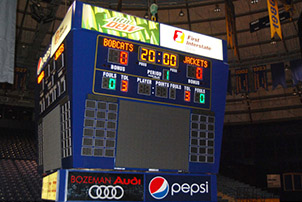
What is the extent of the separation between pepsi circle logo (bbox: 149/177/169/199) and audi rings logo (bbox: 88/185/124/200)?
981 mm

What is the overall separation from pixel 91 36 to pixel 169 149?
4247 mm

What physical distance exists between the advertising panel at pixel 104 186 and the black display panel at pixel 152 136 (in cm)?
43


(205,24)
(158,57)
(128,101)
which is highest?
(205,24)

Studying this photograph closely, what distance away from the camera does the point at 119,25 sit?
10.4 m

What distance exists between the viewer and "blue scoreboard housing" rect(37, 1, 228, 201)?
9531 millimetres

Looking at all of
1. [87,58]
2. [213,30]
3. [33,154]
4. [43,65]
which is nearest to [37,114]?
[43,65]

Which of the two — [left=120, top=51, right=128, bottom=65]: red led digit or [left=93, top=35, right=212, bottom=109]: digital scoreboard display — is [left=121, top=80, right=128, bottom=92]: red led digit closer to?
[left=93, top=35, right=212, bottom=109]: digital scoreboard display

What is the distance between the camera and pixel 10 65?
971 centimetres

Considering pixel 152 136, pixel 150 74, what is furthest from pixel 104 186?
pixel 150 74

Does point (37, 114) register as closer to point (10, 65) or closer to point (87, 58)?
point (10, 65)

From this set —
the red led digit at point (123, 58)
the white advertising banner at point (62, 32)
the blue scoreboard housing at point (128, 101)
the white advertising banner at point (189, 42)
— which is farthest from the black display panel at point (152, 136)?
the white advertising banner at point (62, 32)

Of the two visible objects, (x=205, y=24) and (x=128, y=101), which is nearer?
(x=128, y=101)

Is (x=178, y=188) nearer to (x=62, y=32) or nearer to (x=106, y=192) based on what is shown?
(x=106, y=192)

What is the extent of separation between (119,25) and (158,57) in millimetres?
1627
